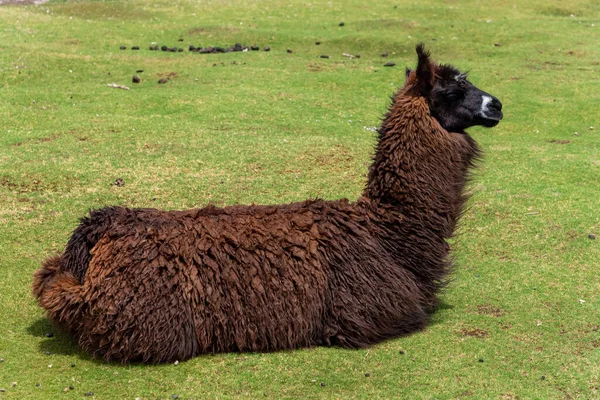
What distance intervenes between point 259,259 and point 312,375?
1.02 meters

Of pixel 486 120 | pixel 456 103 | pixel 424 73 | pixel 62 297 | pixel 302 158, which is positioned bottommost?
pixel 302 158

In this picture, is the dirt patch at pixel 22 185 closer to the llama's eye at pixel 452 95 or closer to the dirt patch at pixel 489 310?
the llama's eye at pixel 452 95

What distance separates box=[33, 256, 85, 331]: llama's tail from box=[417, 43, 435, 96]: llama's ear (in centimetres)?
331

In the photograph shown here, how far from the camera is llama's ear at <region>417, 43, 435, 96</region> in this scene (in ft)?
20.6

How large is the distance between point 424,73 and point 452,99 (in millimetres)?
349

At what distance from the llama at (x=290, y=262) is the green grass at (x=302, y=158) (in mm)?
213

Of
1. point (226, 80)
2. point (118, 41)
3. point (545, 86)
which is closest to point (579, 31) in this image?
point (545, 86)

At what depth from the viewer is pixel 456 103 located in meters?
6.48

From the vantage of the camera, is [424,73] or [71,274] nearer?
[71,274]

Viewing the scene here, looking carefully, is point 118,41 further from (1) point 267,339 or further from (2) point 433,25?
(1) point 267,339

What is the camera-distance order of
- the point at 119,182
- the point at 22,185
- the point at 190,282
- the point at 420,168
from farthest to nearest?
the point at 119,182 < the point at 22,185 < the point at 420,168 < the point at 190,282

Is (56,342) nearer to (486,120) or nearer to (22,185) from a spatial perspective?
(486,120)

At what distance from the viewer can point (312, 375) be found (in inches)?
217

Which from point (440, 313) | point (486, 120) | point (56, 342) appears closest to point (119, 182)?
point (56, 342)
